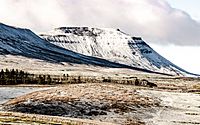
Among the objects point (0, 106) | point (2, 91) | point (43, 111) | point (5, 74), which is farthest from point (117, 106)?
point (5, 74)

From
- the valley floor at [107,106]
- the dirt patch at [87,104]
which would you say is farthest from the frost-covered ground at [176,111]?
the dirt patch at [87,104]

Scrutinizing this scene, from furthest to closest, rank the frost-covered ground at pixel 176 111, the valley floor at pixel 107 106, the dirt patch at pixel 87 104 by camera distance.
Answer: the dirt patch at pixel 87 104 < the valley floor at pixel 107 106 < the frost-covered ground at pixel 176 111

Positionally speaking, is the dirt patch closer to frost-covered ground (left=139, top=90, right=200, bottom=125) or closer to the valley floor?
the valley floor

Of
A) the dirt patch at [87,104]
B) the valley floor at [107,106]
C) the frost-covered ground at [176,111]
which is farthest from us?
the dirt patch at [87,104]

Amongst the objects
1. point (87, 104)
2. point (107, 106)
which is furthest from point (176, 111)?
point (87, 104)

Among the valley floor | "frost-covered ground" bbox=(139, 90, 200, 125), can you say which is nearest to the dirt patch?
the valley floor

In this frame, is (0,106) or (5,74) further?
(5,74)

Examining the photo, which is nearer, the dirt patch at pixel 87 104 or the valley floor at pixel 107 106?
the valley floor at pixel 107 106

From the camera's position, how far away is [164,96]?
3770 inches

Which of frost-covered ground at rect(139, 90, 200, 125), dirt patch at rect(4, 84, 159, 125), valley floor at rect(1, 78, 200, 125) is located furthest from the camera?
dirt patch at rect(4, 84, 159, 125)

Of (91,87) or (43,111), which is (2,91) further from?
(43,111)

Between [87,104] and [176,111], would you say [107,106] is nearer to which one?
[87,104]

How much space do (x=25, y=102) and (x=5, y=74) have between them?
2280 inches

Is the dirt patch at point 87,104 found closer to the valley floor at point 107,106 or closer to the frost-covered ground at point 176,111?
the valley floor at point 107,106
